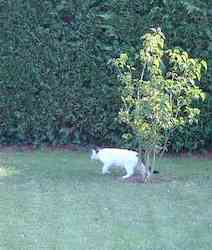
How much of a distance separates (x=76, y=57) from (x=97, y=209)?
4489 mm

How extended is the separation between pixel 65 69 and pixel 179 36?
182 centimetres

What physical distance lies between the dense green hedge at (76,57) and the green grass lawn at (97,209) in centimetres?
145

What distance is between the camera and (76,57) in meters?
11.5

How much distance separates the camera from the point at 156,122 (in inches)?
346

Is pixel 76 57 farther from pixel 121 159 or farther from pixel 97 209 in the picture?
pixel 97 209

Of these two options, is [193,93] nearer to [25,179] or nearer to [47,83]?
[25,179]

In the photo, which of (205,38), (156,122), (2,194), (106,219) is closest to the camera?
(106,219)

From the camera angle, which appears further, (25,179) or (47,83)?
(47,83)

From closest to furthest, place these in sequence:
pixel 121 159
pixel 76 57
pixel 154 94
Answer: pixel 154 94 → pixel 121 159 → pixel 76 57

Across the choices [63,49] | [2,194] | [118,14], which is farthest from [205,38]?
[2,194]

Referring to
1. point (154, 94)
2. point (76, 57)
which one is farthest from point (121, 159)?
point (76, 57)

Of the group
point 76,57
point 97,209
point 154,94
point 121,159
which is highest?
point 76,57

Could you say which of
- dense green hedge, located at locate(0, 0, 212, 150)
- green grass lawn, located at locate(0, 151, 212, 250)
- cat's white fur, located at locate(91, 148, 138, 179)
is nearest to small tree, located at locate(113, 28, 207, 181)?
cat's white fur, located at locate(91, 148, 138, 179)

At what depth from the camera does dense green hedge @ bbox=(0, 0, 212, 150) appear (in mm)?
11281
